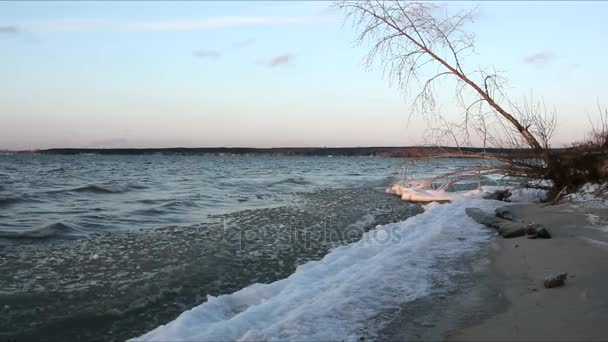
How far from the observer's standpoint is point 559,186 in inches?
263

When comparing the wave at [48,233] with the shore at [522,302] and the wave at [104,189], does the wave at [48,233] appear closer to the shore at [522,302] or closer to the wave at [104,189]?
the shore at [522,302]

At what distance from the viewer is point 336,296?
4812mm

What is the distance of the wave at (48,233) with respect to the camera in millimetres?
9789

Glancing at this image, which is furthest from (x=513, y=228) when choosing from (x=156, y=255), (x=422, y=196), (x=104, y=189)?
(x=104, y=189)

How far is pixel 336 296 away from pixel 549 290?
2.17m

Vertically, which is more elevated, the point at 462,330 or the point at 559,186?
the point at 559,186

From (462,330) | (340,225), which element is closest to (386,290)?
(462,330)

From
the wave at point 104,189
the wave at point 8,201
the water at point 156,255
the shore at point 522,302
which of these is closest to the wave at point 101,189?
the wave at point 104,189

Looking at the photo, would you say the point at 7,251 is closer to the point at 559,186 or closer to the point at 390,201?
the point at 559,186

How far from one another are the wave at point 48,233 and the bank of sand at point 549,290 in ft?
28.1

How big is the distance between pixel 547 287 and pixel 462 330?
157 centimetres

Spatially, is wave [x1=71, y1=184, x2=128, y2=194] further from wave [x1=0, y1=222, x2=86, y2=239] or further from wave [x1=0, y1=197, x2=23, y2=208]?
wave [x1=0, y1=222, x2=86, y2=239]

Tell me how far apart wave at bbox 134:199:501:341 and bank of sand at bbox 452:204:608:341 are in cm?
64

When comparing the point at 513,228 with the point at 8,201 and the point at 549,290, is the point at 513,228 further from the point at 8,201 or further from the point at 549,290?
the point at 8,201
